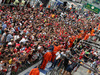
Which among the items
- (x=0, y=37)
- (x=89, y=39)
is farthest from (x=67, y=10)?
(x=0, y=37)

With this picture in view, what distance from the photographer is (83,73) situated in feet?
40.2

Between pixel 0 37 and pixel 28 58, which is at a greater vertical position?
pixel 0 37

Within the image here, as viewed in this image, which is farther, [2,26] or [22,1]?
[22,1]

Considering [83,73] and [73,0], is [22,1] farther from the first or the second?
[73,0]

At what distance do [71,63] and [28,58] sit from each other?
317cm

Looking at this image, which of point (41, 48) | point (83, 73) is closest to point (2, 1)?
point (41, 48)

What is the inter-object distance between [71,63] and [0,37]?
552 centimetres

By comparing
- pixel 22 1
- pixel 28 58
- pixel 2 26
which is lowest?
pixel 28 58

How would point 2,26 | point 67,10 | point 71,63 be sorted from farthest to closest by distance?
1. point 67,10
2. point 2,26
3. point 71,63

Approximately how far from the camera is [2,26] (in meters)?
11.5

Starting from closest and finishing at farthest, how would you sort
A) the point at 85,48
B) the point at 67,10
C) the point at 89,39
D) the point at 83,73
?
the point at 83,73 → the point at 85,48 → the point at 89,39 → the point at 67,10

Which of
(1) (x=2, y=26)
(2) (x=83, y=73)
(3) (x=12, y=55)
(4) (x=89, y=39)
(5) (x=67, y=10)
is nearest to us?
(3) (x=12, y=55)

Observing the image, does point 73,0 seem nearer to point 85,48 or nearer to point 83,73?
point 85,48

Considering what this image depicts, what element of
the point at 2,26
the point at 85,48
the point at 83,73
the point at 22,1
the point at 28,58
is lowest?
the point at 83,73
